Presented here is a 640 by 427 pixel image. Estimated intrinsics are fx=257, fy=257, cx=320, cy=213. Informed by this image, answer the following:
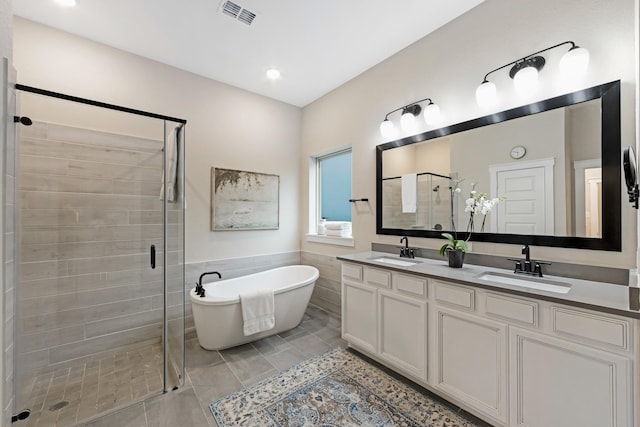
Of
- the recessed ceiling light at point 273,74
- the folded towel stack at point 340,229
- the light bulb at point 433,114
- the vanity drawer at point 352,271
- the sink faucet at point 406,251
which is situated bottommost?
the vanity drawer at point 352,271

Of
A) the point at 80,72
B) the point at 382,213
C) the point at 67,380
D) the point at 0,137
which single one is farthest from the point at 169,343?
the point at 80,72

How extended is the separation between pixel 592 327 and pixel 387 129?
6.93 ft

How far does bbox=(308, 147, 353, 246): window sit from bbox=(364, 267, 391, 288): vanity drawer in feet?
3.74

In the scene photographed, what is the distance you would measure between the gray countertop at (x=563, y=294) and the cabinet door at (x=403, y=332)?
254 mm

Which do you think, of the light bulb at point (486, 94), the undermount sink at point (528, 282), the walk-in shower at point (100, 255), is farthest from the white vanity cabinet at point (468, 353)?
the walk-in shower at point (100, 255)

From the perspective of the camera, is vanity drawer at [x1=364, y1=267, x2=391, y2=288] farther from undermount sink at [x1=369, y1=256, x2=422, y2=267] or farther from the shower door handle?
the shower door handle

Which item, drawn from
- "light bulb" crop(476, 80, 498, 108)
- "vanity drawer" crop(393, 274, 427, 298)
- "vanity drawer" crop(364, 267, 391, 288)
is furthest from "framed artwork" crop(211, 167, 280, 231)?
"light bulb" crop(476, 80, 498, 108)

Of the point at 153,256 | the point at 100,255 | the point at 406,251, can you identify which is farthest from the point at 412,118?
the point at 100,255

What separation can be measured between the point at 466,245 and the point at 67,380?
3318mm

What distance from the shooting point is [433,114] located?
2.28 m

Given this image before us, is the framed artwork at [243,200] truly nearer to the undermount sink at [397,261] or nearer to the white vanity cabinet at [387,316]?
the white vanity cabinet at [387,316]

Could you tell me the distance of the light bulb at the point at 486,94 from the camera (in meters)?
1.91

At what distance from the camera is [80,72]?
234 centimetres

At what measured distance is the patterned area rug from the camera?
62.8 inches
